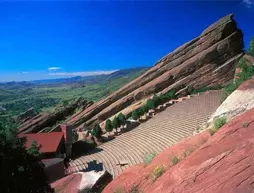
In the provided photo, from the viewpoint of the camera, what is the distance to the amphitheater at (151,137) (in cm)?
2570

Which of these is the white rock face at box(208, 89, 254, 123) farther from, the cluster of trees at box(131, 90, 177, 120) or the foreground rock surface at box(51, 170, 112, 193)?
the cluster of trees at box(131, 90, 177, 120)

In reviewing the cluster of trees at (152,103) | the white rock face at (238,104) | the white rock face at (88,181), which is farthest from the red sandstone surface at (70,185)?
the cluster of trees at (152,103)

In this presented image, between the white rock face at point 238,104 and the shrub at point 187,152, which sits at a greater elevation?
the white rock face at point 238,104

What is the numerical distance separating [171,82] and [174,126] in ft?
61.6

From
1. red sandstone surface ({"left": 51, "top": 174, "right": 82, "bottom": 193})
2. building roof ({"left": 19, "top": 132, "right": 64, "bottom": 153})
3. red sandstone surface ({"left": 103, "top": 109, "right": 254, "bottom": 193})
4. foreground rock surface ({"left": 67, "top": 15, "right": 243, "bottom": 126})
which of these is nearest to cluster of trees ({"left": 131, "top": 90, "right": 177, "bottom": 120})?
foreground rock surface ({"left": 67, "top": 15, "right": 243, "bottom": 126})

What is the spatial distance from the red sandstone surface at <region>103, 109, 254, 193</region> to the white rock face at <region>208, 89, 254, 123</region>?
7.15ft

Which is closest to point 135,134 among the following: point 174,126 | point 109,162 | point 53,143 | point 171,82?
point 174,126

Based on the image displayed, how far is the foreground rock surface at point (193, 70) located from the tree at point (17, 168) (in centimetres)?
3348

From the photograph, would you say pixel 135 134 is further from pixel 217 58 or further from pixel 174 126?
pixel 217 58

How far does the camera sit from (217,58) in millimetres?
47594

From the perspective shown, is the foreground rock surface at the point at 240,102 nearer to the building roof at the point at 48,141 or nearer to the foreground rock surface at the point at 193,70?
the building roof at the point at 48,141

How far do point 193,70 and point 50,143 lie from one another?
26931 mm

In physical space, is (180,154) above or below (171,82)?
below

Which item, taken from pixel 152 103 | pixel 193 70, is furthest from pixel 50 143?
pixel 193 70
